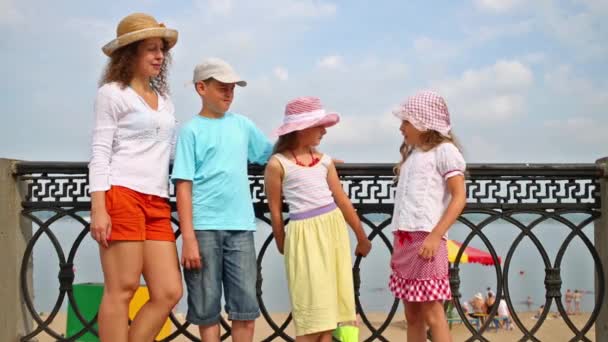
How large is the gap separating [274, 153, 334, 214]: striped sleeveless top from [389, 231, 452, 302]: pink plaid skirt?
45cm

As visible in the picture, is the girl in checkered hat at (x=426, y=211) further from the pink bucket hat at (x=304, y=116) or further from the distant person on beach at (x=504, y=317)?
the distant person on beach at (x=504, y=317)

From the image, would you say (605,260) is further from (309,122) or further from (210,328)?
(210,328)

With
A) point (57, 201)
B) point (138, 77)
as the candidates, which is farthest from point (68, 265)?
point (138, 77)

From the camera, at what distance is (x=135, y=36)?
300 cm

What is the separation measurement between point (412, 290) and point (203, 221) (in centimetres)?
107

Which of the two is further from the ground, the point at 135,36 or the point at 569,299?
the point at 135,36

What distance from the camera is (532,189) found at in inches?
151

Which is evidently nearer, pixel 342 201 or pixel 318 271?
pixel 318 271

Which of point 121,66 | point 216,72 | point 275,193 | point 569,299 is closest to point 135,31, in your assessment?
point 121,66

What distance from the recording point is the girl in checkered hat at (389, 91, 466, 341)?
3119 millimetres

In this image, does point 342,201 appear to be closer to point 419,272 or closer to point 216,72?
point 419,272

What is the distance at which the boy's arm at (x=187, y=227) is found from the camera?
3.05 metres

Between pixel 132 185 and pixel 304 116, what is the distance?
2.97 feet

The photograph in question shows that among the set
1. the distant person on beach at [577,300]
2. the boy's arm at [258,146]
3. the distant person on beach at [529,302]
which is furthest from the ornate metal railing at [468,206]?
the distant person on beach at [529,302]
